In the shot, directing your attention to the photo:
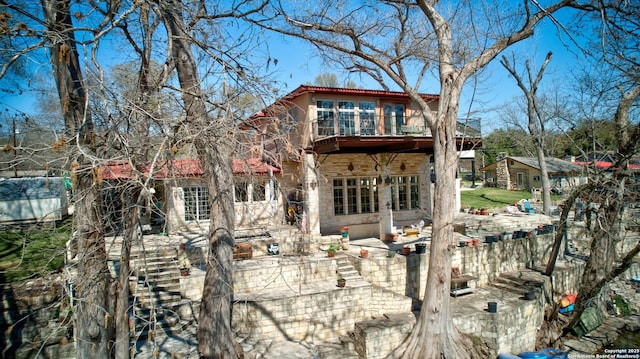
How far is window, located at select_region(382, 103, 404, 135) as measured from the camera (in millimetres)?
15195

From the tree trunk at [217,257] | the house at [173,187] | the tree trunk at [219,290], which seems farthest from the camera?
the tree trunk at [219,290]

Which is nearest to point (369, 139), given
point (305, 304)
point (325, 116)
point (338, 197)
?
point (325, 116)

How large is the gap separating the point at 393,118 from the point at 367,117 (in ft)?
4.11

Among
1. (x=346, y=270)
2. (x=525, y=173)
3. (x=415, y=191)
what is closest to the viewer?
(x=346, y=270)

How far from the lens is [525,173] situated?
3006cm

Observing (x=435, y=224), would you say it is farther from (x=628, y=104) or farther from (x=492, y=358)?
(x=628, y=104)

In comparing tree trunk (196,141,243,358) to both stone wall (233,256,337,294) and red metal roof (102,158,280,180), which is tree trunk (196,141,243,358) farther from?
stone wall (233,256,337,294)

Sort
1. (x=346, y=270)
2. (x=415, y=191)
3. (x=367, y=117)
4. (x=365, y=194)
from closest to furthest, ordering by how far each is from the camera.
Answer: (x=346, y=270) → (x=367, y=117) → (x=365, y=194) → (x=415, y=191)

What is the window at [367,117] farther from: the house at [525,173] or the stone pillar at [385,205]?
the house at [525,173]

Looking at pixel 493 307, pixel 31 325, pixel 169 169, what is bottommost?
pixel 493 307

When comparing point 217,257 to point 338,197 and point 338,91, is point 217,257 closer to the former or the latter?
point 338,197

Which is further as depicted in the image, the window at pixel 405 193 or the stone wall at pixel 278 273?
the window at pixel 405 193

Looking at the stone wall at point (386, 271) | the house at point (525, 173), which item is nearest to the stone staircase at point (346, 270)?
the stone wall at point (386, 271)

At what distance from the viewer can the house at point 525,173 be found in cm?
2847
